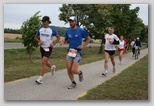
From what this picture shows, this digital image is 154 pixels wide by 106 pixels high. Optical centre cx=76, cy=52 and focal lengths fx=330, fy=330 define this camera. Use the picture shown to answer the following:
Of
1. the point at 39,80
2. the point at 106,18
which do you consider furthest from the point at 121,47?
the point at 39,80

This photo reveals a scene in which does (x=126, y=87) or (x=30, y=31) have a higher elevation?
(x=30, y=31)

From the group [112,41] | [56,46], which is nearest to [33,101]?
[56,46]

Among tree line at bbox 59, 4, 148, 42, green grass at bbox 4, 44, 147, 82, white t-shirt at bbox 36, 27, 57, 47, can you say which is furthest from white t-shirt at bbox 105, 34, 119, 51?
white t-shirt at bbox 36, 27, 57, 47

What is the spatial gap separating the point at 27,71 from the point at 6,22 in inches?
45.7

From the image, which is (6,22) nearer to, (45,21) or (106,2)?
(45,21)

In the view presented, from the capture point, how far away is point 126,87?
19.2 ft

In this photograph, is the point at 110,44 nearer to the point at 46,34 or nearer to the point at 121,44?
the point at 121,44

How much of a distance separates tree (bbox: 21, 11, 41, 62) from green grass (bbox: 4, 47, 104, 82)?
105mm

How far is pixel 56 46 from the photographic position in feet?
19.9


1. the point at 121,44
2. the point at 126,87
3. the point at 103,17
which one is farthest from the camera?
the point at 103,17

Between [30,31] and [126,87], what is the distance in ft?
7.18

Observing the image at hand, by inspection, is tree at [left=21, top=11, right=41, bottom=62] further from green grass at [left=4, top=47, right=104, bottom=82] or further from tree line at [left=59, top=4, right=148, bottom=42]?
tree line at [left=59, top=4, right=148, bottom=42]

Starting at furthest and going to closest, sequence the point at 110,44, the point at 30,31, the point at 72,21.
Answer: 1. the point at 110,44
2. the point at 30,31
3. the point at 72,21

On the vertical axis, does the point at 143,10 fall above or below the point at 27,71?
above
